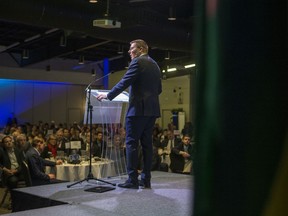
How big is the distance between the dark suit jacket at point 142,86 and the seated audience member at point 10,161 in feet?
11.3

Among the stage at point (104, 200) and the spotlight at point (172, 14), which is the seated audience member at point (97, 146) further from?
the stage at point (104, 200)

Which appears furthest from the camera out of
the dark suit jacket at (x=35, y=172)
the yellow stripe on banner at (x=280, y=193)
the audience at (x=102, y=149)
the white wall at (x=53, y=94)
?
the white wall at (x=53, y=94)

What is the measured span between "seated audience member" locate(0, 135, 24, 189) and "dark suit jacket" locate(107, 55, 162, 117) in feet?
11.3

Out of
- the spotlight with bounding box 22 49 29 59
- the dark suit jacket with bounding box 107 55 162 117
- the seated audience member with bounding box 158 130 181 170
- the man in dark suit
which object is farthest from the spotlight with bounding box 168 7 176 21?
the spotlight with bounding box 22 49 29 59

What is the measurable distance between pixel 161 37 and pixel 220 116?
24.7 ft

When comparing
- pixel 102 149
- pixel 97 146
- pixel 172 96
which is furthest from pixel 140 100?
pixel 172 96

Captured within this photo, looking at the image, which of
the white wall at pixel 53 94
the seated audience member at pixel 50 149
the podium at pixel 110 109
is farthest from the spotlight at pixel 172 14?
the white wall at pixel 53 94

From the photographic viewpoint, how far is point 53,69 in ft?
55.9

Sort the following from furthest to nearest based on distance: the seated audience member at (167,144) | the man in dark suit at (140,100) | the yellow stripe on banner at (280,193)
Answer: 1. the seated audience member at (167,144)
2. the man in dark suit at (140,100)
3. the yellow stripe on banner at (280,193)

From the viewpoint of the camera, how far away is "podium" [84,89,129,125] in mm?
3828

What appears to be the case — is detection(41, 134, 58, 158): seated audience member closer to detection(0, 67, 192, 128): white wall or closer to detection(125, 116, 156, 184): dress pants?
detection(125, 116, 156, 184): dress pants

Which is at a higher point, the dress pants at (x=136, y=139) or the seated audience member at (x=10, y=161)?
the dress pants at (x=136, y=139)

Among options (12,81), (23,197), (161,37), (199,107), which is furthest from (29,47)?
(199,107)

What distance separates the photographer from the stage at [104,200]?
9.34 feet
